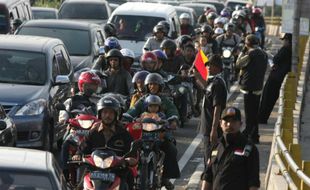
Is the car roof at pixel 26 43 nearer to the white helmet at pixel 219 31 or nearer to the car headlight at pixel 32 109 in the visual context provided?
the car headlight at pixel 32 109

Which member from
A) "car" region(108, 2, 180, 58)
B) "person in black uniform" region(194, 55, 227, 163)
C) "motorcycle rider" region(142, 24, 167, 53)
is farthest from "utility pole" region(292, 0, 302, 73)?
"person in black uniform" region(194, 55, 227, 163)

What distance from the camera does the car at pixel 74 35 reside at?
957 inches

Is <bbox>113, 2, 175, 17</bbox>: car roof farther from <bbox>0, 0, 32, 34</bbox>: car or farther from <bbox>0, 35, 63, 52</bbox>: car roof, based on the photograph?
<bbox>0, 35, 63, 52</bbox>: car roof

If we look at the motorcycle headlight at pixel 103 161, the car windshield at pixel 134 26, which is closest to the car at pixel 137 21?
the car windshield at pixel 134 26

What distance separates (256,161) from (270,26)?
178 ft

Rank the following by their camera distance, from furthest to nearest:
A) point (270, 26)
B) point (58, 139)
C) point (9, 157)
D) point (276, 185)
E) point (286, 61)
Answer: point (270, 26)
point (286, 61)
point (58, 139)
point (276, 185)
point (9, 157)

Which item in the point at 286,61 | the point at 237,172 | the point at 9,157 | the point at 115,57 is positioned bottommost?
the point at 286,61

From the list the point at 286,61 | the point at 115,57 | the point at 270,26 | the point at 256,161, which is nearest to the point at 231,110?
the point at 256,161

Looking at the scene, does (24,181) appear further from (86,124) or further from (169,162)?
(169,162)

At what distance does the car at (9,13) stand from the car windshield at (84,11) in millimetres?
5035

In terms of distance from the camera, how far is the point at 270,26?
2562 inches

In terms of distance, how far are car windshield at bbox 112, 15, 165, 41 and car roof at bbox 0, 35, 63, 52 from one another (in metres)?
9.98

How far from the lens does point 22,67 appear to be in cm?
1877

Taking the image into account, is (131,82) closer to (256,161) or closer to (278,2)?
(256,161)
